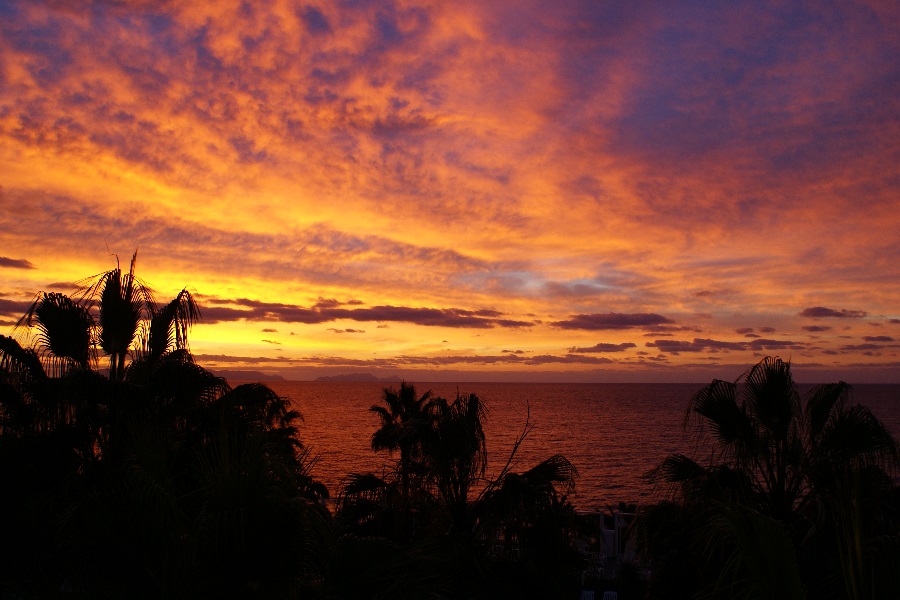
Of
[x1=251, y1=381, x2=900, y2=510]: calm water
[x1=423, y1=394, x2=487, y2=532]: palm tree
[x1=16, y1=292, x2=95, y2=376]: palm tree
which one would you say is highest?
[x1=16, y1=292, x2=95, y2=376]: palm tree

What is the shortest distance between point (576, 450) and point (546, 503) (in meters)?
69.3

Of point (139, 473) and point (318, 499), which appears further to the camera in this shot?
point (318, 499)

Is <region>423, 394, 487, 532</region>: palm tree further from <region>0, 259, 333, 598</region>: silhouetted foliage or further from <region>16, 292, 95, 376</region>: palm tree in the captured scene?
<region>16, 292, 95, 376</region>: palm tree

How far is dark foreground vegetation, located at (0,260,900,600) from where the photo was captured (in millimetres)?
4812

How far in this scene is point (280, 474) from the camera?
519 centimetres

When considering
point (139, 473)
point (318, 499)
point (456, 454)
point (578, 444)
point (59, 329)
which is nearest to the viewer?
point (139, 473)

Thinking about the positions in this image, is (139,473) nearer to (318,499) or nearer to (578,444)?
(318,499)

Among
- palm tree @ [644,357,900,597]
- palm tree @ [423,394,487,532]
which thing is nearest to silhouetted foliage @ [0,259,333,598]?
palm tree @ [423,394,487,532]

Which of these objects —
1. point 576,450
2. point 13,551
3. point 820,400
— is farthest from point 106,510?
point 576,450

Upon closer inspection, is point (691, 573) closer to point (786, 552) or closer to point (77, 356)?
point (786, 552)

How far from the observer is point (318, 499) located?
7219 mm

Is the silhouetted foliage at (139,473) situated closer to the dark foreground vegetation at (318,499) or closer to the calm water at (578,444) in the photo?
the dark foreground vegetation at (318,499)

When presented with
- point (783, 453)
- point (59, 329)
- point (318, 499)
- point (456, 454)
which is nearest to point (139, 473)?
point (318, 499)

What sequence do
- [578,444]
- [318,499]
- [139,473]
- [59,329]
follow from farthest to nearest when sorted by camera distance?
[578,444] < [59,329] < [318,499] < [139,473]
